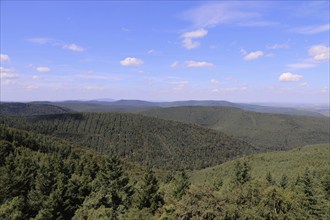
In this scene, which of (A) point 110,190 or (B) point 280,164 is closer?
(A) point 110,190

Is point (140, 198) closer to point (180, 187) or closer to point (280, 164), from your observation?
point (180, 187)

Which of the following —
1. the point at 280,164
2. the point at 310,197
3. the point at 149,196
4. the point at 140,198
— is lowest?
the point at 280,164

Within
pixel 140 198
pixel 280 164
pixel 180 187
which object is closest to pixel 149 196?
pixel 140 198

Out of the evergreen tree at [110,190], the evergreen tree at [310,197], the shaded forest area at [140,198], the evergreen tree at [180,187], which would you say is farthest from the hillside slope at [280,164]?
the evergreen tree at [110,190]

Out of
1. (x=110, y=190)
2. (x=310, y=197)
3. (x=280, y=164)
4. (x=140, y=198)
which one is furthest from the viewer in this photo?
(x=280, y=164)

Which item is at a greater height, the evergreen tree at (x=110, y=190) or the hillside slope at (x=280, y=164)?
the evergreen tree at (x=110, y=190)

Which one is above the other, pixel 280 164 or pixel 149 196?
pixel 149 196

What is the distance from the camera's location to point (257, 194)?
4444cm

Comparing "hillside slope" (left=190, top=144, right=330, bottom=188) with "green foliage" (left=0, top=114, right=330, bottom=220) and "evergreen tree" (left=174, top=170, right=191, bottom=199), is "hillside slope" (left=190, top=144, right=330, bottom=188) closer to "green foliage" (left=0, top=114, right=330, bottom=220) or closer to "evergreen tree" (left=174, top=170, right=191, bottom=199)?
"evergreen tree" (left=174, top=170, right=191, bottom=199)

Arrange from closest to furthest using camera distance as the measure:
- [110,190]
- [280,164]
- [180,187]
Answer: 1. [110,190]
2. [180,187]
3. [280,164]

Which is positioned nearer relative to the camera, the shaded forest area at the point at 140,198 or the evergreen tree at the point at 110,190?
the shaded forest area at the point at 140,198

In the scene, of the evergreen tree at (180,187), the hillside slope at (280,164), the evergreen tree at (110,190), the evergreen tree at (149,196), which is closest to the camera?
the evergreen tree at (110,190)

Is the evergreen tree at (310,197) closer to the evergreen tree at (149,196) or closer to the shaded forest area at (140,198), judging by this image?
the shaded forest area at (140,198)

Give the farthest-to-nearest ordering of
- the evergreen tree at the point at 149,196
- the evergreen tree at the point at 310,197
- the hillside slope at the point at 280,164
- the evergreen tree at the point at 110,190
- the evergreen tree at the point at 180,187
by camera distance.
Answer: the hillside slope at the point at 280,164 < the evergreen tree at the point at 310,197 < the evergreen tree at the point at 180,187 < the evergreen tree at the point at 149,196 < the evergreen tree at the point at 110,190
